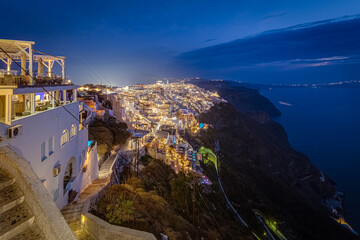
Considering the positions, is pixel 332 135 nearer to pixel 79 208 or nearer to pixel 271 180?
pixel 271 180

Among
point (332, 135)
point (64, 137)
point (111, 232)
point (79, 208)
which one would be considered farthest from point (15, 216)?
point (332, 135)

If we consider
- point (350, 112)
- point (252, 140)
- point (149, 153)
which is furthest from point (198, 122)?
point (350, 112)

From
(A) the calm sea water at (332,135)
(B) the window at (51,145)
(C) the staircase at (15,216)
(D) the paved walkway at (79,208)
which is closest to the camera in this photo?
(C) the staircase at (15,216)

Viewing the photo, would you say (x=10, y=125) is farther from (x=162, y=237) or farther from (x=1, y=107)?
(x=162, y=237)

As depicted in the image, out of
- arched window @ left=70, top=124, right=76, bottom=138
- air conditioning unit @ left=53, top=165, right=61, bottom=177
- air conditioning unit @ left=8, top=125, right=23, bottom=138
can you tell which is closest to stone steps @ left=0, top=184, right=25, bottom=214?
air conditioning unit @ left=8, top=125, right=23, bottom=138

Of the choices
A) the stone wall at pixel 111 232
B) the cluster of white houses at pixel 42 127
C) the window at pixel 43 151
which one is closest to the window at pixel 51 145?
the cluster of white houses at pixel 42 127

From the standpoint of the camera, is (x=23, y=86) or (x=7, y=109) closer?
(x=7, y=109)

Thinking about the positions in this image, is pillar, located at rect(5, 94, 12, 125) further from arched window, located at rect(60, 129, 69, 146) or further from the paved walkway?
the paved walkway

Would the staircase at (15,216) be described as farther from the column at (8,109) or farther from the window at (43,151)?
the window at (43,151)
